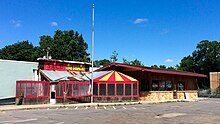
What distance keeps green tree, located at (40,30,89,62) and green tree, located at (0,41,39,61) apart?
11.3 feet

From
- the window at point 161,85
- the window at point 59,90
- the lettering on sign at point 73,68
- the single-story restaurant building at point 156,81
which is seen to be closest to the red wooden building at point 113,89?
the single-story restaurant building at point 156,81

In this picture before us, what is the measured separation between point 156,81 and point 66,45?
39.9 metres

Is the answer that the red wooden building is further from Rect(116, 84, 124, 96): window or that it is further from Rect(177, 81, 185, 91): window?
Rect(177, 81, 185, 91): window

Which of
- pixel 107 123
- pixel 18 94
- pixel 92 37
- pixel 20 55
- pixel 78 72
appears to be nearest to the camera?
pixel 107 123

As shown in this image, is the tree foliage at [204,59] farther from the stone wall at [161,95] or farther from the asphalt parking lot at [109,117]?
the asphalt parking lot at [109,117]

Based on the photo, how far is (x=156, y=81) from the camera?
101 ft

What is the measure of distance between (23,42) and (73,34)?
12.8 meters

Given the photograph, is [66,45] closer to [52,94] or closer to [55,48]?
[55,48]

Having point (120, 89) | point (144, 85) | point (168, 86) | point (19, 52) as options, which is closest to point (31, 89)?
point (120, 89)

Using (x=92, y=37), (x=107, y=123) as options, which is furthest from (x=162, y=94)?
(x=107, y=123)

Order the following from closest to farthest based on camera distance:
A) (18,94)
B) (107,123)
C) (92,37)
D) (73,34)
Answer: (107,123)
(18,94)
(92,37)
(73,34)

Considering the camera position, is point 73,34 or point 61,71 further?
point 73,34

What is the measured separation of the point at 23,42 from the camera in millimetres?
65188

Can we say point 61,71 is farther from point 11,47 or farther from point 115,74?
point 11,47
